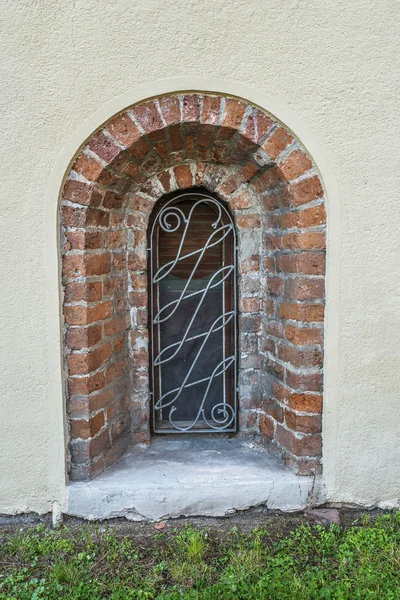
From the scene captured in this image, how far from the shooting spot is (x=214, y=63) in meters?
2.17

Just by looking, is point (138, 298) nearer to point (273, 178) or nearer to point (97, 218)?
point (97, 218)

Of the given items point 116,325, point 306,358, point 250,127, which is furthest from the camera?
point 116,325

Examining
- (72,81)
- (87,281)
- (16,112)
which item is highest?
(72,81)

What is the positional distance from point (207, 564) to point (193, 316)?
1250mm

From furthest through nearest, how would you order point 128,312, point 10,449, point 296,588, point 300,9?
point 128,312
point 10,449
point 300,9
point 296,588

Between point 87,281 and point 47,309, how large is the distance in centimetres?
23

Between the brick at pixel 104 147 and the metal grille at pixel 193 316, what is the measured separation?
20.5 inches

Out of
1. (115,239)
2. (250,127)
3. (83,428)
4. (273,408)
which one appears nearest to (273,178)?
(250,127)

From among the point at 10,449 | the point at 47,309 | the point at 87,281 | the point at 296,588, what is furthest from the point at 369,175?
the point at 10,449

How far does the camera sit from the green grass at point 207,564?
192 centimetres

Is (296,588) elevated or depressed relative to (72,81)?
depressed

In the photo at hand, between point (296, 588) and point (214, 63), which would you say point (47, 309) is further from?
point (296, 588)

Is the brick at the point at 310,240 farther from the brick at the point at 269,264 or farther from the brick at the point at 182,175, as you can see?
the brick at the point at 182,175

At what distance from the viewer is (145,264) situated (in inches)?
104
